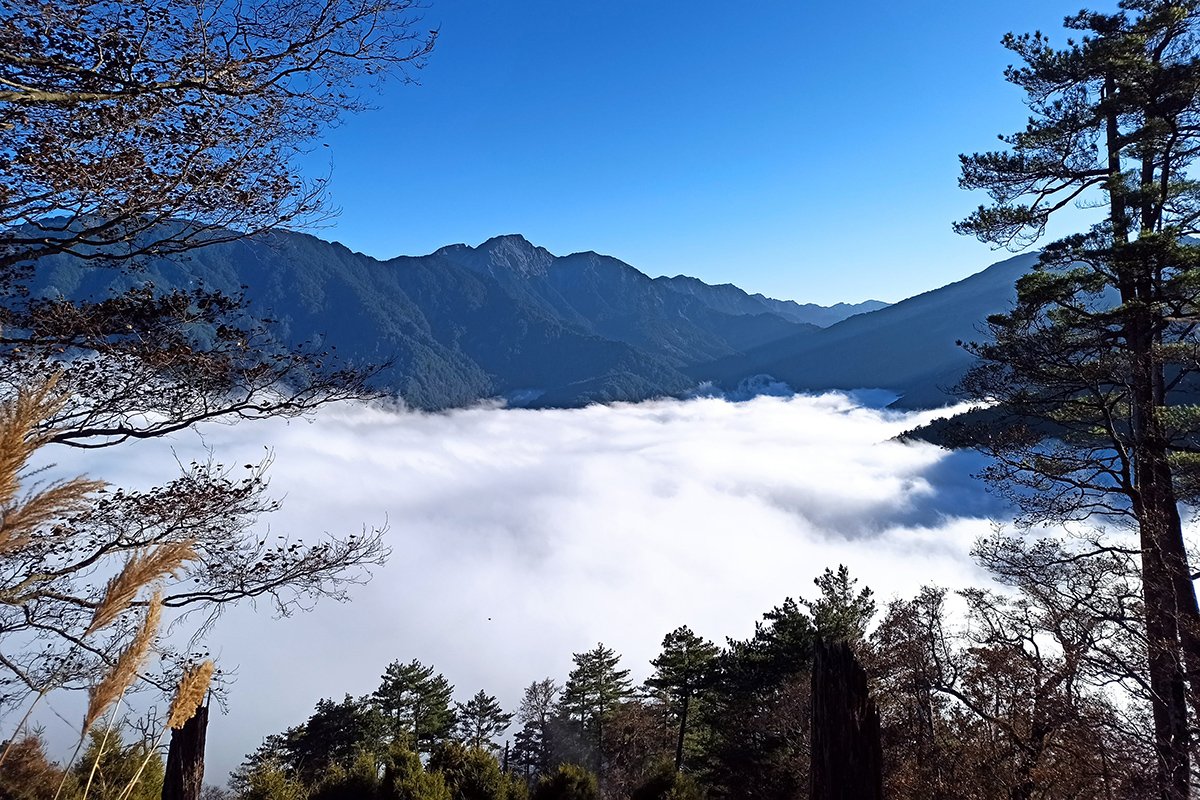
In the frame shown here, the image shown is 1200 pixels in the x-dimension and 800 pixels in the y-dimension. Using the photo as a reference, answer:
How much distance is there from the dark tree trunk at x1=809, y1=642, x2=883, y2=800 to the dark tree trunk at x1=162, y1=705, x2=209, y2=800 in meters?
4.03

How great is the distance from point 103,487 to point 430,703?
117ft

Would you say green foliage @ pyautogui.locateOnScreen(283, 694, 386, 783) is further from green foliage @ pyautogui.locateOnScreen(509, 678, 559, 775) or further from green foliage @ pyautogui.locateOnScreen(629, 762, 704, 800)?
green foliage @ pyautogui.locateOnScreen(629, 762, 704, 800)

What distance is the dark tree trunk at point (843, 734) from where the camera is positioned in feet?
8.92

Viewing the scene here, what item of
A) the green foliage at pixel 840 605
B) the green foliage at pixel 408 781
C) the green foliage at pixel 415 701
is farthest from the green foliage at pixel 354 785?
the green foliage at pixel 415 701

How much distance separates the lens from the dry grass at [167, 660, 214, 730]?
2.09 m

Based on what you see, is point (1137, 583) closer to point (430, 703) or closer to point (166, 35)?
point (166, 35)

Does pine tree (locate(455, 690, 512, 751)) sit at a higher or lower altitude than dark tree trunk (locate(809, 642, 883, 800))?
lower

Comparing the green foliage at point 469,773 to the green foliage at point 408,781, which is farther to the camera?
the green foliage at point 469,773

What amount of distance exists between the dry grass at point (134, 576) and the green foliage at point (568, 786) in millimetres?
13484

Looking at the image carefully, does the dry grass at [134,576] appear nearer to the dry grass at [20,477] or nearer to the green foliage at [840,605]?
the dry grass at [20,477]

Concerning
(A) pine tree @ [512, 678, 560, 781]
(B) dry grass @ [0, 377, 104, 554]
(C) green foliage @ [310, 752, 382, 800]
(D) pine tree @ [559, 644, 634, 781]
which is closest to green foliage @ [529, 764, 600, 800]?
(C) green foliage @ [310, 752, 382, 800]

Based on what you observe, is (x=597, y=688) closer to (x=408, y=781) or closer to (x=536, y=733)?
(x=536, y=733)

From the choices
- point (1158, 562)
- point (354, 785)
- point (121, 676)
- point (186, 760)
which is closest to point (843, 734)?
point (121, 676)

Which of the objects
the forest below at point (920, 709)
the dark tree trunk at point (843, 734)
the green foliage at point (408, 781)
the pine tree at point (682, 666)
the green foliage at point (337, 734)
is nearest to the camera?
the dark tree trunk at point (843, 734)
